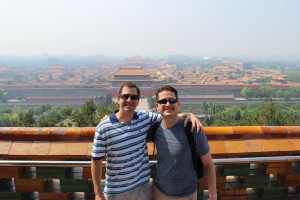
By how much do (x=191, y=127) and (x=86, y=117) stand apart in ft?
34.1

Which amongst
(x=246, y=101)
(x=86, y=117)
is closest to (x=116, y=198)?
(x=86, y=117)

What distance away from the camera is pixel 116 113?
1.43 metres

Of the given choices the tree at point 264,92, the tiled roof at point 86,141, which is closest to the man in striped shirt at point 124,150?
the tiled roof at point 86,141

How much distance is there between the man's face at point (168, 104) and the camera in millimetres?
1323

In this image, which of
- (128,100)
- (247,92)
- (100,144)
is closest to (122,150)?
(100,144)

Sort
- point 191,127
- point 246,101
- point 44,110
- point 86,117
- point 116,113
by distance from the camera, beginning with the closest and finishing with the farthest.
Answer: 1. point 191,127
2. point 116,113
3. point 86,117
4. point 44,110
5. point 246,101

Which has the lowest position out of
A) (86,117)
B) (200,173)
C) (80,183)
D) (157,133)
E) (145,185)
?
(86,117)

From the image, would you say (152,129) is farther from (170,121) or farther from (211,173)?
(211,173)

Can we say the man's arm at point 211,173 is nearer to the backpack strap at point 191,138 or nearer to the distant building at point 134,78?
the backpack strap at point 191,138

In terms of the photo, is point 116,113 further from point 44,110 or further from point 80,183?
point 44,110

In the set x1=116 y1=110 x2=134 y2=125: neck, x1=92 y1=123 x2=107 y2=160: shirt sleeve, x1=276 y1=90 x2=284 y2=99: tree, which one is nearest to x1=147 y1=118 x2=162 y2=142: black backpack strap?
→ x1=116 y1=110 x2=134 y2=125: neck

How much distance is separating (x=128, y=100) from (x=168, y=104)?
232mm

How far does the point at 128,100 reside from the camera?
1.40m

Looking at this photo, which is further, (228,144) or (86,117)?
(86,117)
